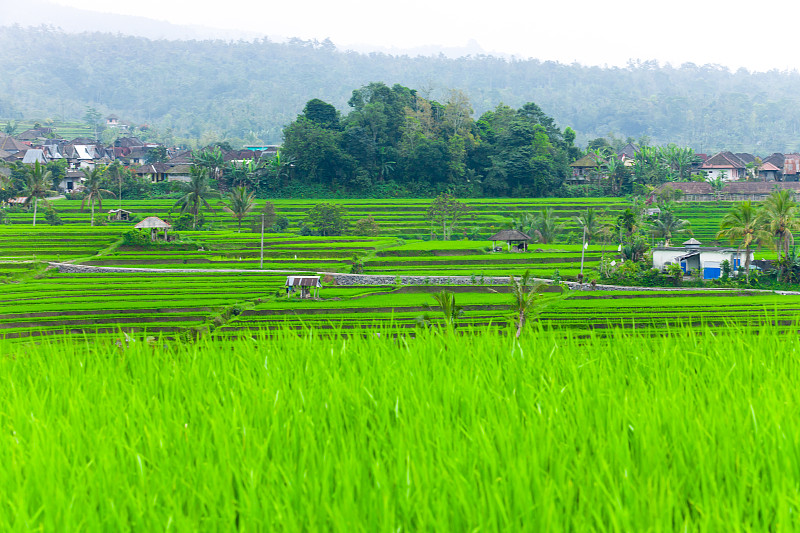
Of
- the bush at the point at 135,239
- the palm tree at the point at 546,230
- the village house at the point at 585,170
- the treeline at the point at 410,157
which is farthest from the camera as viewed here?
the village house at the point at 585,170

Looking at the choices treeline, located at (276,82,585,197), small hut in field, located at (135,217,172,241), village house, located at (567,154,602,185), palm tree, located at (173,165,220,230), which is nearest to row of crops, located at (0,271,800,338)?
small hut in field, located at (135,217,172,241)

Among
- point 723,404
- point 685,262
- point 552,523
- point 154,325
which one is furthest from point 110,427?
point 685,262

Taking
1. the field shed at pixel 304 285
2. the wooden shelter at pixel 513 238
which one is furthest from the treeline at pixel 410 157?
the field shed at pixel 304 285

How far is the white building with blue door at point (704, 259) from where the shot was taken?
38.4 m

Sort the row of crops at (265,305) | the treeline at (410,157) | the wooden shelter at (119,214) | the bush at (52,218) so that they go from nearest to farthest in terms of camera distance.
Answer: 1. the row of crops at (265,305)
2. the bush at (52,218)
3. the wooden shelter at (119,214)
4. the treeline at (410,157)

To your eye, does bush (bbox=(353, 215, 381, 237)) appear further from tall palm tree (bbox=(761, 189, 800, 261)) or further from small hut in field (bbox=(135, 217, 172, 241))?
tall palm tree (bbox=(761, 189, 800, 261))

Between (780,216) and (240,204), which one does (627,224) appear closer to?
(780,216)

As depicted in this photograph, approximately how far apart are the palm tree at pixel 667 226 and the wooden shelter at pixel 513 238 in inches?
384

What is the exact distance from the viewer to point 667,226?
51062mm

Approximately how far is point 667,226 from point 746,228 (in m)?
13.6

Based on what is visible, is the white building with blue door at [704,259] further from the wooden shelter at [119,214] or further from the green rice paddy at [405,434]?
the wooden shelter at [119,214]

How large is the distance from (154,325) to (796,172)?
3037 inches

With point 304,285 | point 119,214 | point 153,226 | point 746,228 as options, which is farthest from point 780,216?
point 119,214

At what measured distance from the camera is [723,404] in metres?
3.45
